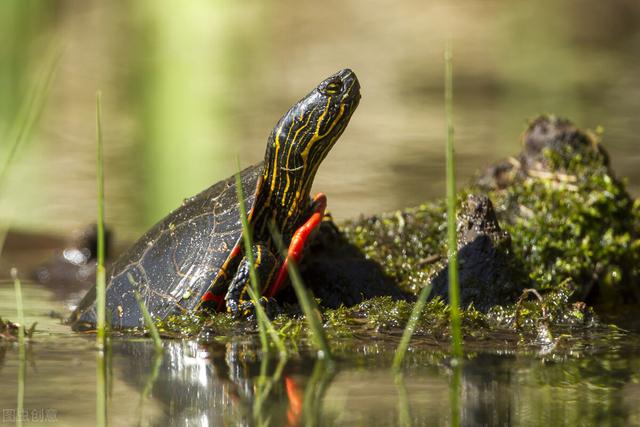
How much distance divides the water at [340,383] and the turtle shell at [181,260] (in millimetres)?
510

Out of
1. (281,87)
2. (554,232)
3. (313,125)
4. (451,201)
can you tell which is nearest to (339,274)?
(313,125)

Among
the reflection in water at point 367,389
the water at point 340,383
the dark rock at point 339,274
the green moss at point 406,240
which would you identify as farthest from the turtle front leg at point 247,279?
the green moss at point 406,240

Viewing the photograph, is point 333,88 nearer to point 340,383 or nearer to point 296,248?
point 296,248

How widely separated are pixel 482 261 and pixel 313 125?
1035 mm

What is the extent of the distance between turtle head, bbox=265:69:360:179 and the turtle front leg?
1.66ft

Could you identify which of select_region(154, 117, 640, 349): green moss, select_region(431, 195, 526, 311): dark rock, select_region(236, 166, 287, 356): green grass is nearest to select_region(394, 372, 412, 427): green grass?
select_region(236, 166, 287, 356): green grass

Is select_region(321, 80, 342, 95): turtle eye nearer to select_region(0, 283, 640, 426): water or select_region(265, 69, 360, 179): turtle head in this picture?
select_region(265, 69, 360, 179): turtle head

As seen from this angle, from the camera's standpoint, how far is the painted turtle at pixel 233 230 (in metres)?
4.38

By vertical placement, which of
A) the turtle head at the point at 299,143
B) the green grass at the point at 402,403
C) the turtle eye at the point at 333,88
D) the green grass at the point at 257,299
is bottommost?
the green grass at the point at 402,403

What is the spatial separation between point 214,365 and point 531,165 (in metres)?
3.05

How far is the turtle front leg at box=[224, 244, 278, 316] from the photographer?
14.0ft

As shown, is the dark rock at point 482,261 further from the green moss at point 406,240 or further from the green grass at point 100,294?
the green grass at point 100,294

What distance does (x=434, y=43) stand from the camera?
18.7 metres

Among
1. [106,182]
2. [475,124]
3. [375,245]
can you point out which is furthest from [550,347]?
[475,124]
